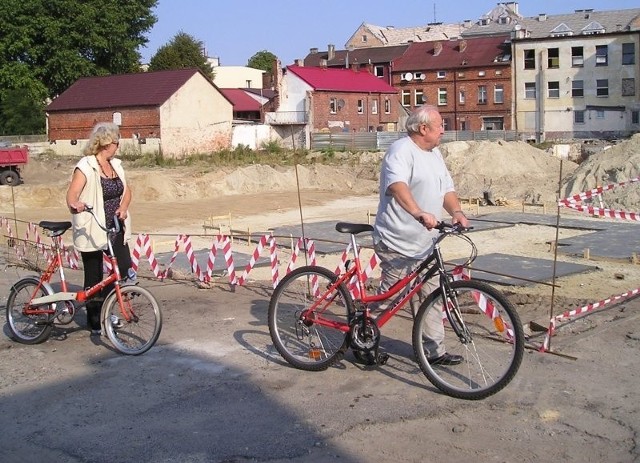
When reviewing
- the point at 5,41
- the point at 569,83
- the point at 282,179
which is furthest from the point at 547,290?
the point at 569,83

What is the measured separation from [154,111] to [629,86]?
3685 centimetres

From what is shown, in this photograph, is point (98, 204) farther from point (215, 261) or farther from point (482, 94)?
point (482, 94)

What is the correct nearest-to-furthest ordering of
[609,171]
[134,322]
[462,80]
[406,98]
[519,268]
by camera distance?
[134,322] < [519,268] < [609,171] < [462,80] < [406,98]

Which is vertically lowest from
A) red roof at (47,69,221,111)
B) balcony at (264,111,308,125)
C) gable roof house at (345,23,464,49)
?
balcony at (264,111,308,125)

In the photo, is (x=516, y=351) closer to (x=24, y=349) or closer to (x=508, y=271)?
(x=24, y=349)

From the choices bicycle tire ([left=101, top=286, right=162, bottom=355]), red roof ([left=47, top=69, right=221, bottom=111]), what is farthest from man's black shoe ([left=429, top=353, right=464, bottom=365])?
red roof ([left=47, top=69, right=221, bottom=111])

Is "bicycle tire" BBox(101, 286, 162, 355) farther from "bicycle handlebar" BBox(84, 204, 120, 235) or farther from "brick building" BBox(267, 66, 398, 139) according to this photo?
"brick building" BBox(267, 66, 398, 139)

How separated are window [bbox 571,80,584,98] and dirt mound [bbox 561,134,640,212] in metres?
35.2

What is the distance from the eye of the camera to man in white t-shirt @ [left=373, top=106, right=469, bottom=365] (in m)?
5.91

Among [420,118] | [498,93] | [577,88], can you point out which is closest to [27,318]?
[420,118]

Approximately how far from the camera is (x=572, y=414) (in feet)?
16.8

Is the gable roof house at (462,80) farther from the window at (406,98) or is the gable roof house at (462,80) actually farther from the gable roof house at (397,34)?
the gable roof house at (397,34)

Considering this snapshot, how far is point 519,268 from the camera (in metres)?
12.7

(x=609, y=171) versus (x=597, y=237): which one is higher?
(x=609, y=171)
